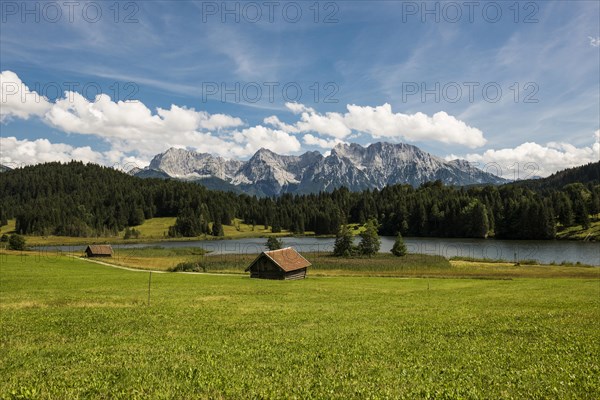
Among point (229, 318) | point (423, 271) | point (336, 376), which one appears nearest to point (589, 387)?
point (336, 376)

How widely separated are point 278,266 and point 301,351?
49.0 metres

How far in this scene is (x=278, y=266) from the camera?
64.6 m

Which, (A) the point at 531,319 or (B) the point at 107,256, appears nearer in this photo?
(A) the point at 531,319

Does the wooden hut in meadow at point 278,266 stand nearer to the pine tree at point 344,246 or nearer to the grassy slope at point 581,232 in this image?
the pine tree at point 344,246

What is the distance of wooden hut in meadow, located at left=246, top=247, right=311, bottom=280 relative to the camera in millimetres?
65500

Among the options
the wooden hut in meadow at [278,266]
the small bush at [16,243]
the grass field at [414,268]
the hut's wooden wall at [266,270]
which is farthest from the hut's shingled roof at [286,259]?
the small bush at [16,243]

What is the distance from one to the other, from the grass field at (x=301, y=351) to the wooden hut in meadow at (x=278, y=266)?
35.7m

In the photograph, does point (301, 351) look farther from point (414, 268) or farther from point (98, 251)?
point (98, 251)

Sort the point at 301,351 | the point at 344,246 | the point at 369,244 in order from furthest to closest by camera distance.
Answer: the point at 344,246
the point at 369,244
the point at 301,351

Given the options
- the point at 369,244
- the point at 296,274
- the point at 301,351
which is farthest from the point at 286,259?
the point at 301,351

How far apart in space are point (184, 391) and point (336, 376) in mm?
4414

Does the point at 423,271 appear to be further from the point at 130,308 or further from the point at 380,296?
the point at 130,308

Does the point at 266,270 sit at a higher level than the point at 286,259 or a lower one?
lower

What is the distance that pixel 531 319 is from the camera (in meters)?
22.1
